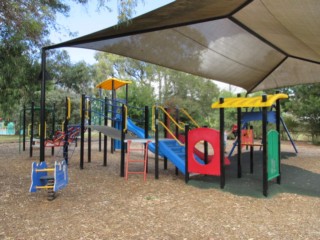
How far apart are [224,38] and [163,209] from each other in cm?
424

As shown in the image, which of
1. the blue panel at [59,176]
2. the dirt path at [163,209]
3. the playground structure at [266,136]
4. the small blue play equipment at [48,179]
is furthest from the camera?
the playground structure at [266,136]

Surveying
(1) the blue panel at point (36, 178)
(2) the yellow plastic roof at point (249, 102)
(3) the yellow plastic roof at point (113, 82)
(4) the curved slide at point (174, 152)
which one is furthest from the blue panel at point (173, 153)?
(3) the yellow plastic roof at point (113, 82)

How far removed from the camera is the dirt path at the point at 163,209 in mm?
3717

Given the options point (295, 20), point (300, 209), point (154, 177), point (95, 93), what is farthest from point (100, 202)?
point (95, 93)

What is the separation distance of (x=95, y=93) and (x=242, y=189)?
3033 cm

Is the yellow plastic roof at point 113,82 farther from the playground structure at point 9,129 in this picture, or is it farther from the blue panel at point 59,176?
the playground structure at point 9,129

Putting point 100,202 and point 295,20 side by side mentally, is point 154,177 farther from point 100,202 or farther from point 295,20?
point 295,20

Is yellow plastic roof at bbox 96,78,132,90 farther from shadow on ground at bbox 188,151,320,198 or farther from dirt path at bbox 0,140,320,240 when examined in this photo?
shadow on ground at bbox 188,151,320,198

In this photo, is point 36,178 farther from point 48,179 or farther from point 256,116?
point 256,116

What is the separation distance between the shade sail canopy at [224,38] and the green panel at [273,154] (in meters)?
2.01

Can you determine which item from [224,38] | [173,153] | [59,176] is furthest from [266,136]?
[59,176]

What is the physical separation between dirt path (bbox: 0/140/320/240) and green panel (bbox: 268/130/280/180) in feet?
0.94

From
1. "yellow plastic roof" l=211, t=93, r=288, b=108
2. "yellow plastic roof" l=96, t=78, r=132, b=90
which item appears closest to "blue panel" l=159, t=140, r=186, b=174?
"yellow plastic roof" l=211, t=93, r=288, b=108

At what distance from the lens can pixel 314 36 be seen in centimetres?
609
